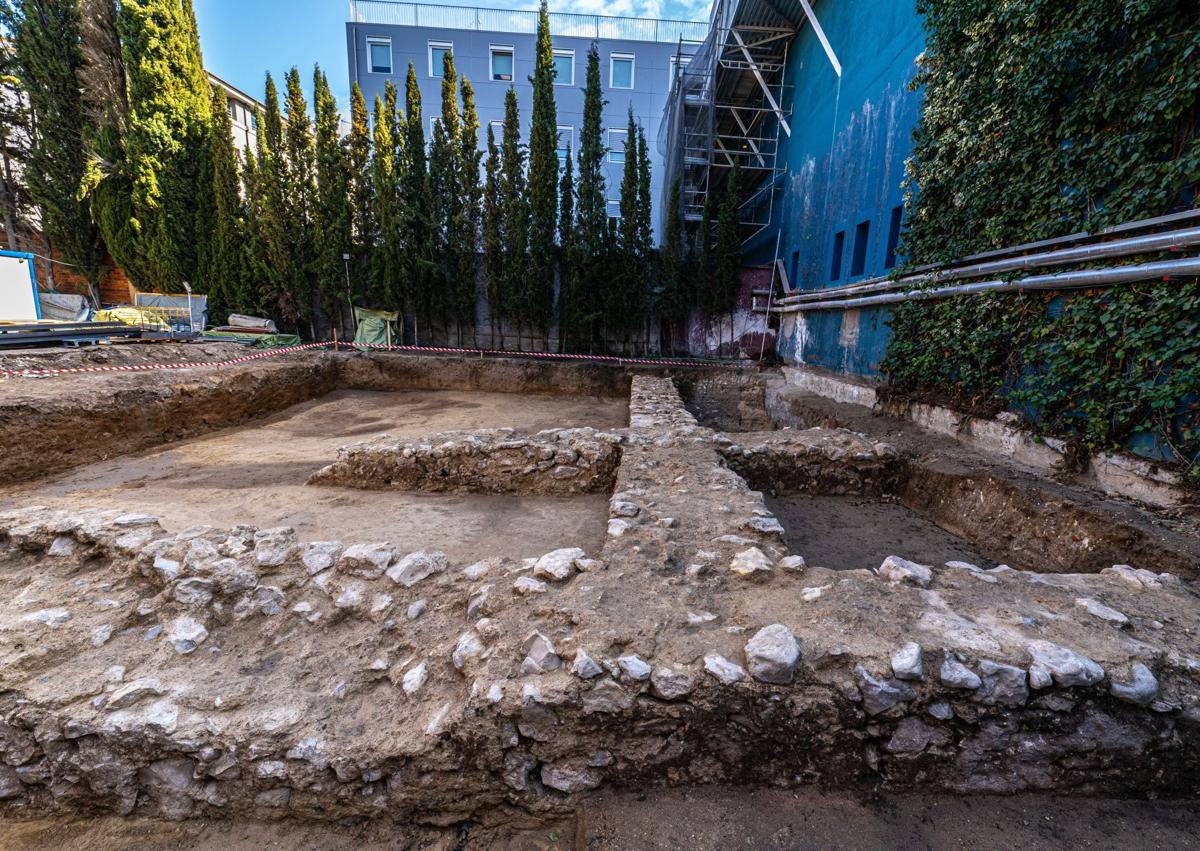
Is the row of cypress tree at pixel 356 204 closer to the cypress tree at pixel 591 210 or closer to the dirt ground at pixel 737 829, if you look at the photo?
the cypress tree at pixel 591 210

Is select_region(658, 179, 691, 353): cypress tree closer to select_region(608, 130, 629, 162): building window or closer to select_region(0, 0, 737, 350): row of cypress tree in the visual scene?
select_region(0, 0, 737, 350): row of cypress tree

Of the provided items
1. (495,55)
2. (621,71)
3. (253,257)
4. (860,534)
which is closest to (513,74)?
(495,55)

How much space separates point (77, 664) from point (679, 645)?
2478 mm

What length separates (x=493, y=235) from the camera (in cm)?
1310

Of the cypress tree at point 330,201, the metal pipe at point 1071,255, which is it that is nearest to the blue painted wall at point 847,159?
the metal pipe at point 1071,255

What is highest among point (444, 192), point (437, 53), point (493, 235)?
point (437, 53)

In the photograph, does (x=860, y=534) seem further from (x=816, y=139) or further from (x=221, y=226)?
(x=221, y=226)

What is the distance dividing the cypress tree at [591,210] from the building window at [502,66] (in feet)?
20.7

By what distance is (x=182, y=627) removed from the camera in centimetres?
229

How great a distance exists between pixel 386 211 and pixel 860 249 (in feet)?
36.8

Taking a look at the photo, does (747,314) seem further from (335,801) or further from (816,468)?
(335,801)

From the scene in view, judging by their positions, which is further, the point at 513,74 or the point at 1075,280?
the point at 513,74

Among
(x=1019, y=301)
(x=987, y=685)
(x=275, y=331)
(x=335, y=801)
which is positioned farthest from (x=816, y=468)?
(x=275, y=331)

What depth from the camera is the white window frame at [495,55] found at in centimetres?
1762
